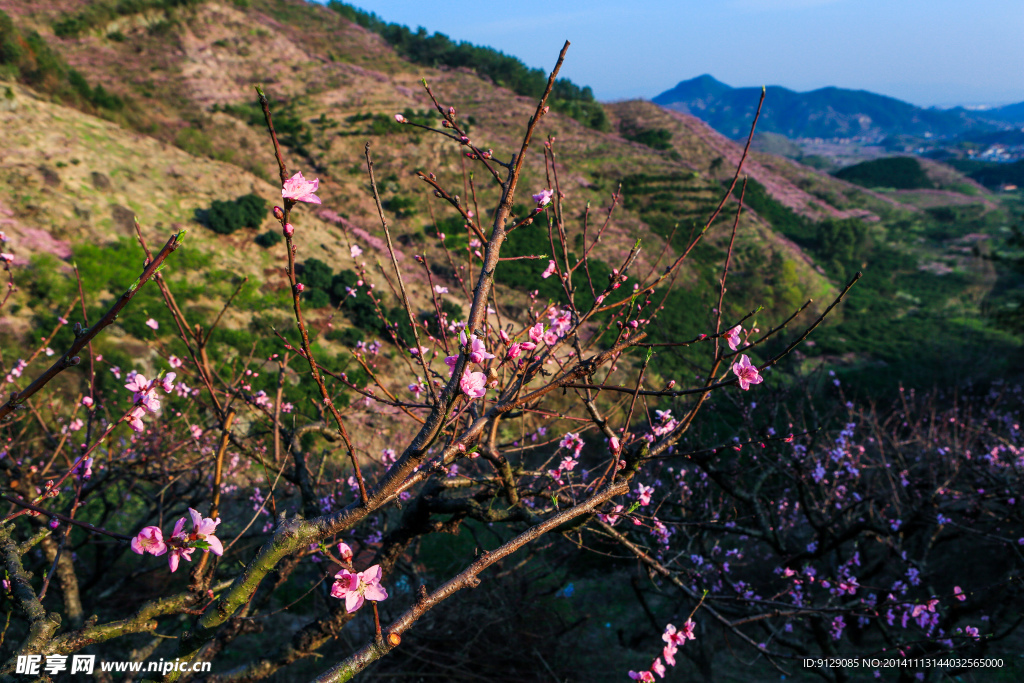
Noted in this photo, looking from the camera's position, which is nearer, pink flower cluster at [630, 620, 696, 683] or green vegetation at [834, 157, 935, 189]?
pink flower cluster at [630, 620, 696, 683]

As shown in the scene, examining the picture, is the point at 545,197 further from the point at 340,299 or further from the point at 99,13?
the point at 99,13

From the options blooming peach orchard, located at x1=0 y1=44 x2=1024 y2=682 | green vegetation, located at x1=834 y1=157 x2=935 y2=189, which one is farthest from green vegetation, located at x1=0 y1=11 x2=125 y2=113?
green vegetation, located at x1=834 y1=157 x2=935 y2=189

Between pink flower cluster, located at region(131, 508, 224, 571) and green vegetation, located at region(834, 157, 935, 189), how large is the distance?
6697 centimetres

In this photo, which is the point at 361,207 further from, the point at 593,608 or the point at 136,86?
the point at 593,608

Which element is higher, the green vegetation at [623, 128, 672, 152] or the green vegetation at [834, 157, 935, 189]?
the green vegetation at [834, 157, 935, 189]

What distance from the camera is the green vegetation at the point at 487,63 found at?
40000 millimetres

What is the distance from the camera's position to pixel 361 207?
22.0 meters

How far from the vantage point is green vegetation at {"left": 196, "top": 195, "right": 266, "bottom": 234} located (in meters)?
14.1

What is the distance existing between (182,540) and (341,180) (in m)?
25.4

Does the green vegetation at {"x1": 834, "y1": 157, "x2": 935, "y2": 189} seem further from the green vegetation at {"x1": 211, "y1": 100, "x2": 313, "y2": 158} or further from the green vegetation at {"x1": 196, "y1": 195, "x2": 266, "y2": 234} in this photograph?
the green vegetation at {"x1": 196, "y1": 195, "x2": 266, "y2": 234}

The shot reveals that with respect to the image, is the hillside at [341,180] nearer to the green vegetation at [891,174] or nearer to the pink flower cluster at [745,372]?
the green vegetation at [891,174]

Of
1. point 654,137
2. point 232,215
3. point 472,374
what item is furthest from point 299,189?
point 654,137

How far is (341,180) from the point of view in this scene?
78.6 feet

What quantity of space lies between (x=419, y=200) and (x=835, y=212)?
3189cm
